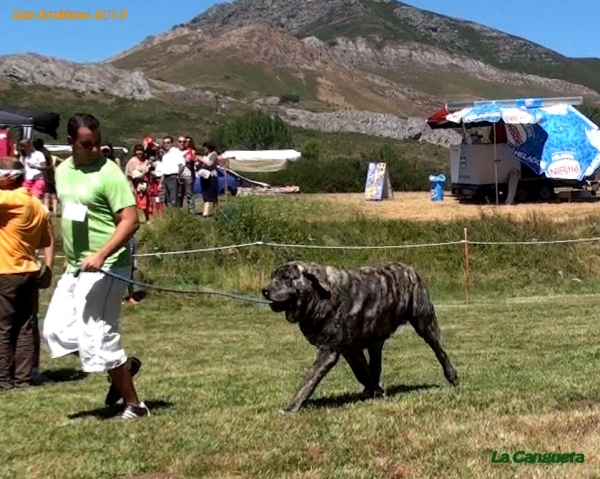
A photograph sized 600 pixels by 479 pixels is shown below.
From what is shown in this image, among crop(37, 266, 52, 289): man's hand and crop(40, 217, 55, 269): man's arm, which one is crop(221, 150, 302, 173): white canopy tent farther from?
crop(37, 266, 52, 289): man's hand

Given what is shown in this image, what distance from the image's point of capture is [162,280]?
54.4ft

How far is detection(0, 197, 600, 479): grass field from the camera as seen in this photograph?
17.4ft

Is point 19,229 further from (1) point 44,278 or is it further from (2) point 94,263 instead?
(2) point 94,263

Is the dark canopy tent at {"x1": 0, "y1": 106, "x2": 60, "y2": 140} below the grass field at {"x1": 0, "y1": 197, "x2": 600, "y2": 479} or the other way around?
the other way around

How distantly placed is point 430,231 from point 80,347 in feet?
45.1

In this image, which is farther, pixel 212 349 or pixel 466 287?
pixel 466 287

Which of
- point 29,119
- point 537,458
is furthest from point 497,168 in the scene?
point 537,458

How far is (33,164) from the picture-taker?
16234 millimetres

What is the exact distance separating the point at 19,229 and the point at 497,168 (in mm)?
19111

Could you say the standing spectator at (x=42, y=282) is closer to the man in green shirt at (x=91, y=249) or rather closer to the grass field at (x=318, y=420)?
the grass field at (x=318, y=420)

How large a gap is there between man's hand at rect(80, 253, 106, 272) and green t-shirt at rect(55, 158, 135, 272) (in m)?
0.10

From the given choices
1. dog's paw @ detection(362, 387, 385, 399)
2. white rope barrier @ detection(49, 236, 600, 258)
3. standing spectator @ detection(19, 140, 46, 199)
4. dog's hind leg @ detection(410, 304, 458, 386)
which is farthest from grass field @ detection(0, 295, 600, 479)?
white rope barrier @ detection(49, 236, 600, 258)

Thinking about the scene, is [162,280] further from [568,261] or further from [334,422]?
[334,422]

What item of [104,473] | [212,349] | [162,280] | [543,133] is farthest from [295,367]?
[543,133]
